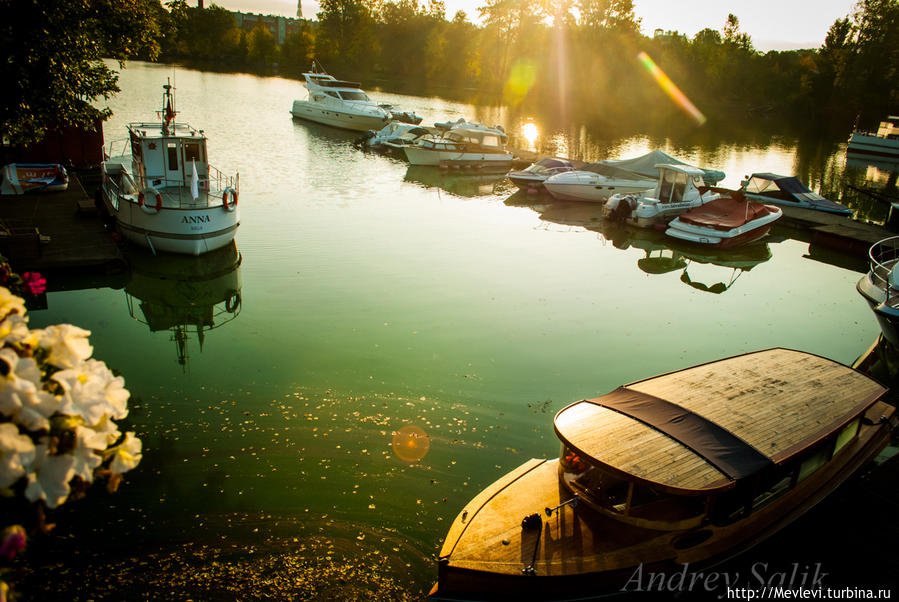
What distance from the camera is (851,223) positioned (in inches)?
985

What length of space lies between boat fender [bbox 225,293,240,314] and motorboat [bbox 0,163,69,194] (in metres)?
10.8

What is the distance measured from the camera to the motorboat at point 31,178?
19.8 metres

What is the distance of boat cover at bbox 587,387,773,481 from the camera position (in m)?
6.49

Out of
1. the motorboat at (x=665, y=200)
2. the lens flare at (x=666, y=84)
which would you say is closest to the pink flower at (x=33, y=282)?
the motorboat at (x=665, y=200)

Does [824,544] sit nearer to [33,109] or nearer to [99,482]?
[99,482]

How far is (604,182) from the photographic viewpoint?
2862 centimetres

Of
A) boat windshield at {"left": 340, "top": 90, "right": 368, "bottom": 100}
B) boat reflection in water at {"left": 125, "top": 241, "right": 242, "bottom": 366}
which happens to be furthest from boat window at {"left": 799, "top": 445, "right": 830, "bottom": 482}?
boat windshield at {"left": 340, "top": 90, "right": 368, "bottom": 100}

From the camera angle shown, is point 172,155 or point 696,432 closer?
point 696,432

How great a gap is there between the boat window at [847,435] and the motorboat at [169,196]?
16112 millimetres

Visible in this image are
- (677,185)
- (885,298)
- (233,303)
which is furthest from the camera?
(677,185)

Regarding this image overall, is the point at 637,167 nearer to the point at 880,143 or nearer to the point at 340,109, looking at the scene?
the point at 340,109

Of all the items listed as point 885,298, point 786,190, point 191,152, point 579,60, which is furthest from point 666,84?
point 191,152

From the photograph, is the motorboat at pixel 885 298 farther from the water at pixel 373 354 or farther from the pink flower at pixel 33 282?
the pink flower at pixel 33 282

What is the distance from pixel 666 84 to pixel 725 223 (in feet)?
272
